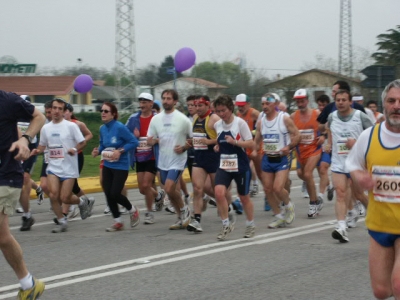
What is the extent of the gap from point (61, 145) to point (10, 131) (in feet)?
15.6

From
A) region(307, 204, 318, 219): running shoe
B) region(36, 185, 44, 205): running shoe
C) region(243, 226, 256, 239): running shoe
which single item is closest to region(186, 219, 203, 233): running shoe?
region(243, 226, 256, 239): running shoe

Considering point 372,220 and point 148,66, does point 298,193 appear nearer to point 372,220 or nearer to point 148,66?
point 372,220

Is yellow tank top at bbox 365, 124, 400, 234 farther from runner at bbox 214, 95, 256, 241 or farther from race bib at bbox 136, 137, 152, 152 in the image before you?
race bib at bbox 136, 137, 152, 152

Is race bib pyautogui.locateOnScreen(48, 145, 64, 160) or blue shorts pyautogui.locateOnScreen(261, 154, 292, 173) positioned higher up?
race bib pyautogui.locateOnScreen(48, 145, 64, 160)

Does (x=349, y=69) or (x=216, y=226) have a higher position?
(x=349, y=69)

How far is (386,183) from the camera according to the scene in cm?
516

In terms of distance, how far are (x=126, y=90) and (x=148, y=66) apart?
367cm

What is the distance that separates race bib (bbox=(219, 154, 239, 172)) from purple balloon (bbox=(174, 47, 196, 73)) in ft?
30.0

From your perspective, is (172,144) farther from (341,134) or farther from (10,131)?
(10,131)

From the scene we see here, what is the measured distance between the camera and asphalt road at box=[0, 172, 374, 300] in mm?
7105

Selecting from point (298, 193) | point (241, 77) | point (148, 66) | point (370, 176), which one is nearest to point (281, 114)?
point (298, 193)

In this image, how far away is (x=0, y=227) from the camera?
20.3 ft

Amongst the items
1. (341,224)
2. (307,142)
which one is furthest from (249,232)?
(307,142)

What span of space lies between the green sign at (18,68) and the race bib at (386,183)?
37169 millimetres
